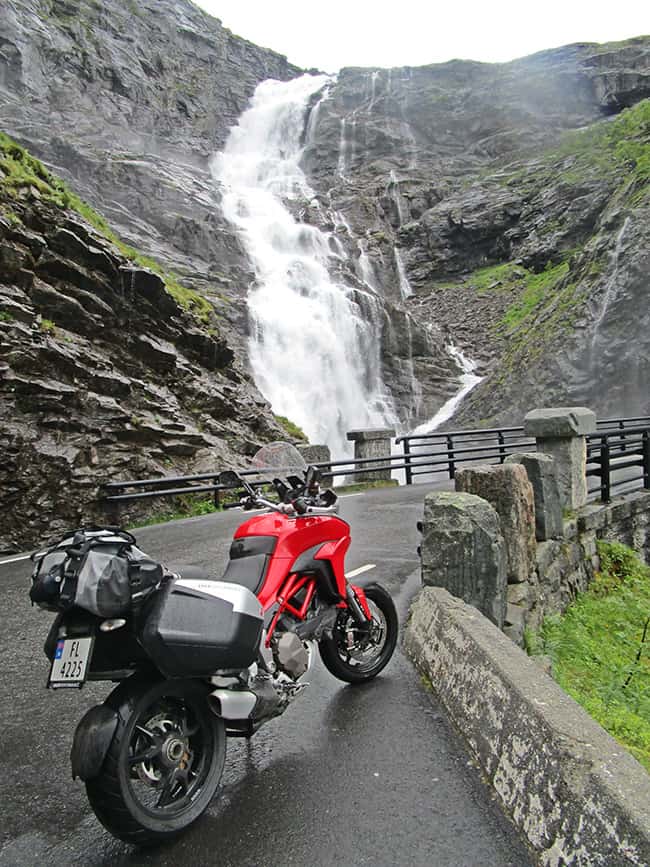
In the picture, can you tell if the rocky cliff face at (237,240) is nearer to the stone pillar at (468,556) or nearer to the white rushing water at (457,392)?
the white rushing water at (457,392)

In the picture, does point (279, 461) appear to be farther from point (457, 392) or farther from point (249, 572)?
point (457, 392)

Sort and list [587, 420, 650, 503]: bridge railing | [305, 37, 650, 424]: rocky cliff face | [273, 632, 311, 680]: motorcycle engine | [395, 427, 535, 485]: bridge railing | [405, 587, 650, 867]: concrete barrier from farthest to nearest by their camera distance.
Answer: [305, 37, 650, 424]: rocky cliff face → [395, 427, 535, 485]: bridge railing → [587, 420, 650, 503]: bridge railing → [273, 632, 311, 680]: motorcycle engine → [405, 587, 650, 867]: concrete barrier

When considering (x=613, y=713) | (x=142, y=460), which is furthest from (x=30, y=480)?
(x=613, y=713)

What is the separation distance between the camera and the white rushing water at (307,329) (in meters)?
25.0

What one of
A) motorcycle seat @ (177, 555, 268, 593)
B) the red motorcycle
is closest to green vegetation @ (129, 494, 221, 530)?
motorcycle seat @ (177, 555, 268, 593)

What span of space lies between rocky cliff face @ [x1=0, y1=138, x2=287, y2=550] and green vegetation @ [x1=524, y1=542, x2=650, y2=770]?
7.08m

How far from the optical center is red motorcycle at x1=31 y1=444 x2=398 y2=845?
2145mm

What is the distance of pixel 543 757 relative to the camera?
2.41m

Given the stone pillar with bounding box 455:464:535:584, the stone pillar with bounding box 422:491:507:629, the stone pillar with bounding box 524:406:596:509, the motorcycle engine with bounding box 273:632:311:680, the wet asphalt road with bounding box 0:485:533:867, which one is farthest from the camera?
the stone pillar with bounding box 524:406:596:509

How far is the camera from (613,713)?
169 inches

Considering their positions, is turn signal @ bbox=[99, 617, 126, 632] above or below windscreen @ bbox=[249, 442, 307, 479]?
below

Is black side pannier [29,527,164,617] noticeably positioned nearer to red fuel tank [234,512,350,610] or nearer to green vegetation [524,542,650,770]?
red fuel tank [234,512,350,610]

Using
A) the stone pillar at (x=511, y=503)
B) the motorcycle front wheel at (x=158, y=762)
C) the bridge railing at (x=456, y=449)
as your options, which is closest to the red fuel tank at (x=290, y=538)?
the motorcycle front wheel at (x=158, y=762)

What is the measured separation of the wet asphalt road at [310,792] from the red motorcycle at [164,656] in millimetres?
259
